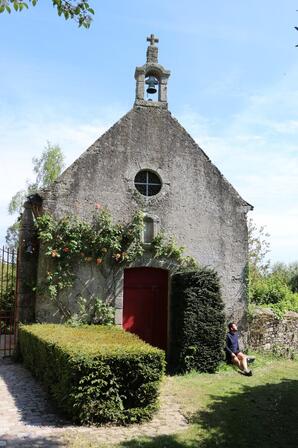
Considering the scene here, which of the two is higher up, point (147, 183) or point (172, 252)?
point (147, 183)

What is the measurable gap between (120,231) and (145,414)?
15.9 ft

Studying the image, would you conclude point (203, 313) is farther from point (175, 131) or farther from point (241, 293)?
point (175, 131)

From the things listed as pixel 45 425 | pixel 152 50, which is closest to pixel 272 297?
pixel 152 50

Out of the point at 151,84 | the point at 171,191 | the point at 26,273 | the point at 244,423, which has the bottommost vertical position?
the point at 244,423

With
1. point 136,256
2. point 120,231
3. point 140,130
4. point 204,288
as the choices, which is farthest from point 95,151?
point 204,288

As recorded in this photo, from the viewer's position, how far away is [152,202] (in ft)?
36.1

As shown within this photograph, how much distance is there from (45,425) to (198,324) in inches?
181

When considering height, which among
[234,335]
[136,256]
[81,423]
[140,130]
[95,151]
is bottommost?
[81,423]

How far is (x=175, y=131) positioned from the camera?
1146 centimetres

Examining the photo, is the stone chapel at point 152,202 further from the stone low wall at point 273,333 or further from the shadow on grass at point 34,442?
the shadow on grass at point 34,442

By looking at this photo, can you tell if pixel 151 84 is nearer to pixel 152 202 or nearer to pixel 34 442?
pixel 152 202

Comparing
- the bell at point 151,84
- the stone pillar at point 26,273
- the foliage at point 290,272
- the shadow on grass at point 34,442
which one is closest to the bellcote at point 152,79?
the bell at point 151,84

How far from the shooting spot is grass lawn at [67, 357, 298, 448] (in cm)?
570

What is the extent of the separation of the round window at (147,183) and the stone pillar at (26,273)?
9.09ft
